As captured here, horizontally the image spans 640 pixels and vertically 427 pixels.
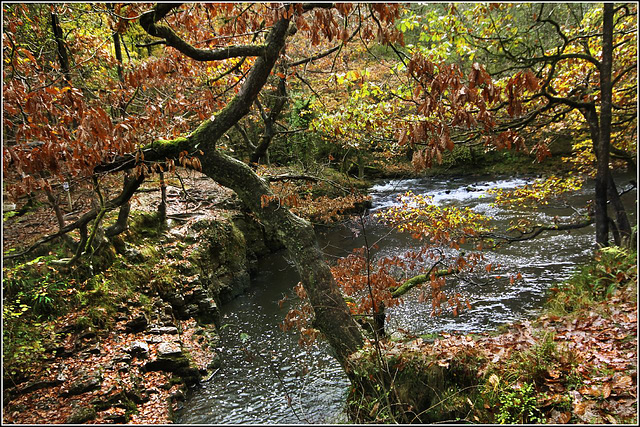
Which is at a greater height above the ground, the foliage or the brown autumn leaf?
the brown autumn leaf

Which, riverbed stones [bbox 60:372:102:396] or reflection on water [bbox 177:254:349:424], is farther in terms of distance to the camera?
reflection on water [bbox 177:254:349:424]

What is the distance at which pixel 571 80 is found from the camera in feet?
20.5

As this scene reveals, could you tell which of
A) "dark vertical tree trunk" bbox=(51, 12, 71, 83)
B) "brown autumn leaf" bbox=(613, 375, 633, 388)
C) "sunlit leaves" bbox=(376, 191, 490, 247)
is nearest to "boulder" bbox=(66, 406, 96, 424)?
"dark vertical tree trunk" bbox=(51, 12, 71, 83)

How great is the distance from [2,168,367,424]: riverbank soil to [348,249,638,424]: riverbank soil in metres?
2.55

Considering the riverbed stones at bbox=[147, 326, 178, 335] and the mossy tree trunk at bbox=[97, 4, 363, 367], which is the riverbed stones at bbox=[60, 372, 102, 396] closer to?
the riverbed stones at bbox=[147, 326, 178, 335]

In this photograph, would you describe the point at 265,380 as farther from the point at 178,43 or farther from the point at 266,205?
the point at 178,43

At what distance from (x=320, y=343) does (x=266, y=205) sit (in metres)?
3.81

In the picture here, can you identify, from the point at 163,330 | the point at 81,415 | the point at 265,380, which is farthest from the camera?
the point at 163,330

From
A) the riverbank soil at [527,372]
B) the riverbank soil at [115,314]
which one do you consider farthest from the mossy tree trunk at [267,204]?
the riverbank soil at [527,372]

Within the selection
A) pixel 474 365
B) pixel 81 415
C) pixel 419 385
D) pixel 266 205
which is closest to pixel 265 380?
pixel 81 415

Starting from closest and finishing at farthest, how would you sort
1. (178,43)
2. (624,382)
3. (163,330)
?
(624,382)
(178,43)
(163,330)

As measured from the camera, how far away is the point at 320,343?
7.36 meters

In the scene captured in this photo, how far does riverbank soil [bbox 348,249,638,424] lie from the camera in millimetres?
3119

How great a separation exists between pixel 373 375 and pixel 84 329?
5.23 metres
